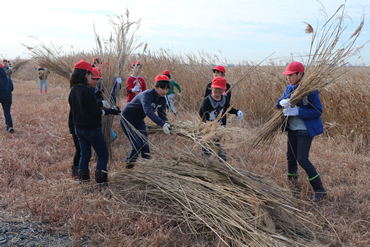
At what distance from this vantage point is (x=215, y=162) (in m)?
2.47

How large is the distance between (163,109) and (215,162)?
1.15 meters

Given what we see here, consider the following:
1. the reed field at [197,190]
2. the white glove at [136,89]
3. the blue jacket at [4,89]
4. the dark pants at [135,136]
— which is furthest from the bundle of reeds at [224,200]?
the blue jacket at [4,89]

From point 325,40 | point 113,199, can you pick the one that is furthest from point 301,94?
point 113,199

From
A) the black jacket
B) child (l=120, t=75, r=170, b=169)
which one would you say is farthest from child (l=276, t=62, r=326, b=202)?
the black jacket

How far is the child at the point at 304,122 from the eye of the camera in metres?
2.60

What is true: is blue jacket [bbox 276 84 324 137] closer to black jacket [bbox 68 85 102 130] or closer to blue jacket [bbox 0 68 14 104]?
black jacket [bbox 68 85 102 130]

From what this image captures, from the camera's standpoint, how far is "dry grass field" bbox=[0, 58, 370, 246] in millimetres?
2129

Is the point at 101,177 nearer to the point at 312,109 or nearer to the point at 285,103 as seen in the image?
the point at 285,103

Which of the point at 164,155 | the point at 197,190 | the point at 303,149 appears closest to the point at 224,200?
the point at 197,190

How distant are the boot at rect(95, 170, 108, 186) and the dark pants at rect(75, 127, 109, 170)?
0.05m

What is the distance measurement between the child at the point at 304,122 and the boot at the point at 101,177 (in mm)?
2136

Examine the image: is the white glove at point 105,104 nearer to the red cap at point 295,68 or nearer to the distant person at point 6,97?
the red cap at point 295,68

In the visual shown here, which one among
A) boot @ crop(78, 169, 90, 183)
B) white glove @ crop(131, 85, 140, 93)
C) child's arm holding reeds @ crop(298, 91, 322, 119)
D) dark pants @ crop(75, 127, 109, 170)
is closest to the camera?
child's arm holding reeds @ crop(298, 91, 322, 119)

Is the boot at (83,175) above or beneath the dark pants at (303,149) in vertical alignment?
beneath
